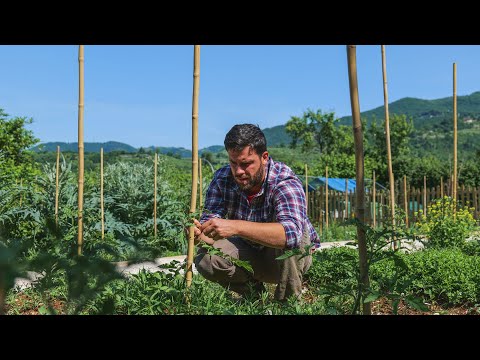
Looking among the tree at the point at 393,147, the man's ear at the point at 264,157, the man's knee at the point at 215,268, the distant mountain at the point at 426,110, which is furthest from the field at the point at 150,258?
the distant mountain at the point at 426,110

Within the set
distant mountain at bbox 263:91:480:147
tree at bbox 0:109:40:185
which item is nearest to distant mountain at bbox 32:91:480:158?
distant mountain at bbox 263:91:480:147

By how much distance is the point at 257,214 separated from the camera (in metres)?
3.20

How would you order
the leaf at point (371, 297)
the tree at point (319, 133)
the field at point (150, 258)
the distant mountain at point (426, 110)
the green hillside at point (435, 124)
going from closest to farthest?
the field at point (150, 258), the leaf at point (371, 297), the tree at point (319, 133), the green hillside at point (435, 124), the distant mountain at point (426, 110)

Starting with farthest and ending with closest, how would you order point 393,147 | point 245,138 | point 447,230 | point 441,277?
point 393,147 < point 447,230 < point 441,277 < point 245,138

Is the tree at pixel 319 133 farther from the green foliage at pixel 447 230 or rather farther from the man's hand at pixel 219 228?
the man's hand at pixel 219 228

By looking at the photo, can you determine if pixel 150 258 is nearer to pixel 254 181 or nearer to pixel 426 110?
pixel 254 181

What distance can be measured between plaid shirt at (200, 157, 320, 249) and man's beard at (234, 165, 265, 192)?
0.04 metres

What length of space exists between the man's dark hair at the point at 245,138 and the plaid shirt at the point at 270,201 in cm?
21

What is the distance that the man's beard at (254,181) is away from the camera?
117 inches

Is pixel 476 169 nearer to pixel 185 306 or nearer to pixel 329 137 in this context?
pixel 329 137

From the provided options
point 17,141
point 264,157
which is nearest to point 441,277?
point 264,157

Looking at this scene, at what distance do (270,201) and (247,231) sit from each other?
0.61 metres

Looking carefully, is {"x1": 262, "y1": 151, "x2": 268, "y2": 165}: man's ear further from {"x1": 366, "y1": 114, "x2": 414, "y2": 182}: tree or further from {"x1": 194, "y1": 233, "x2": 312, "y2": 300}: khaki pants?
{"x1": 366, "y1": 114, "x2": 414, "y2": 182}: tree
